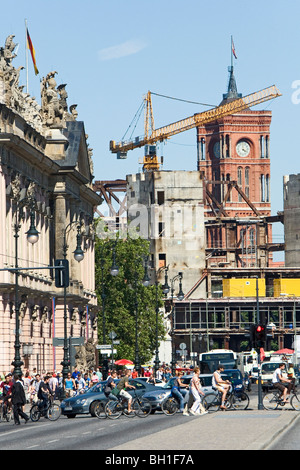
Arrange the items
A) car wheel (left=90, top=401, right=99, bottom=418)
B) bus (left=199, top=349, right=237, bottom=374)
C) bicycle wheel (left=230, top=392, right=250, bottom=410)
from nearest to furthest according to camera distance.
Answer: car wheel (left=90, top=401, right=99, bottom=418), bicycle wheel (left=230, top=392, right=250, bottom=410), bus (left=199, top=349, right=237, bottom=374)

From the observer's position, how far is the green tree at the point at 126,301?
119 metres

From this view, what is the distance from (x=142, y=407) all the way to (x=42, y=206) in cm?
4021

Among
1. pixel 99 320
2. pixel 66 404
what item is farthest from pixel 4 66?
pixel 99 320

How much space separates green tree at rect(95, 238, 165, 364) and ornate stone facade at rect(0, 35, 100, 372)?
9.52 metres

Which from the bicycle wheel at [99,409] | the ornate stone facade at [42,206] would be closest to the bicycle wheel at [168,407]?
the bicycle wheel at [99,409]

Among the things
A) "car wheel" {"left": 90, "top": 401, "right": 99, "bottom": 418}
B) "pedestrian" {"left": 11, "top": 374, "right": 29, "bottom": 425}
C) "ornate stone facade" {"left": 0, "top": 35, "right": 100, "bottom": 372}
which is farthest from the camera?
"ornate stone facade" {"left": 0, "top": 35, "right": 100, "bottom": 372}

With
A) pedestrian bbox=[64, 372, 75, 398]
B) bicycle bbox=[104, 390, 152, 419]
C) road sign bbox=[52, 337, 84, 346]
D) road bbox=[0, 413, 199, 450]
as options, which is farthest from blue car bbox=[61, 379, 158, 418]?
road sign bbox=[52, 337, 84, 346]

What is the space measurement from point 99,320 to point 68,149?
25.4 m

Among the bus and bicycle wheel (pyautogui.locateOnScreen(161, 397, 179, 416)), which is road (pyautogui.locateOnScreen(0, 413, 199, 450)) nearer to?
bicycle wheel (pyautogui.locateOnScreen(161, 397, 179, 416))

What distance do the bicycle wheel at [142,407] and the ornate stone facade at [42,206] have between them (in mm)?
19720

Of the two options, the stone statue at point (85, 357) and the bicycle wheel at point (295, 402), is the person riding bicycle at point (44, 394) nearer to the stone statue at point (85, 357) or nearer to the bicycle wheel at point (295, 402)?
the bicycle wheel at point (295, 402)

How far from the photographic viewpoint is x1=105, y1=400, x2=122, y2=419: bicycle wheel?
155ft

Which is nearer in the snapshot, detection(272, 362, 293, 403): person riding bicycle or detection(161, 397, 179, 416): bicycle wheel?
detection(161, 397, 179, 416): bicycle wheel

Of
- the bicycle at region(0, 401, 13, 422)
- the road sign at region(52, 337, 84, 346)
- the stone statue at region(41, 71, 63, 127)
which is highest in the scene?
the stone statue at region(41, 71, 63, 127)
